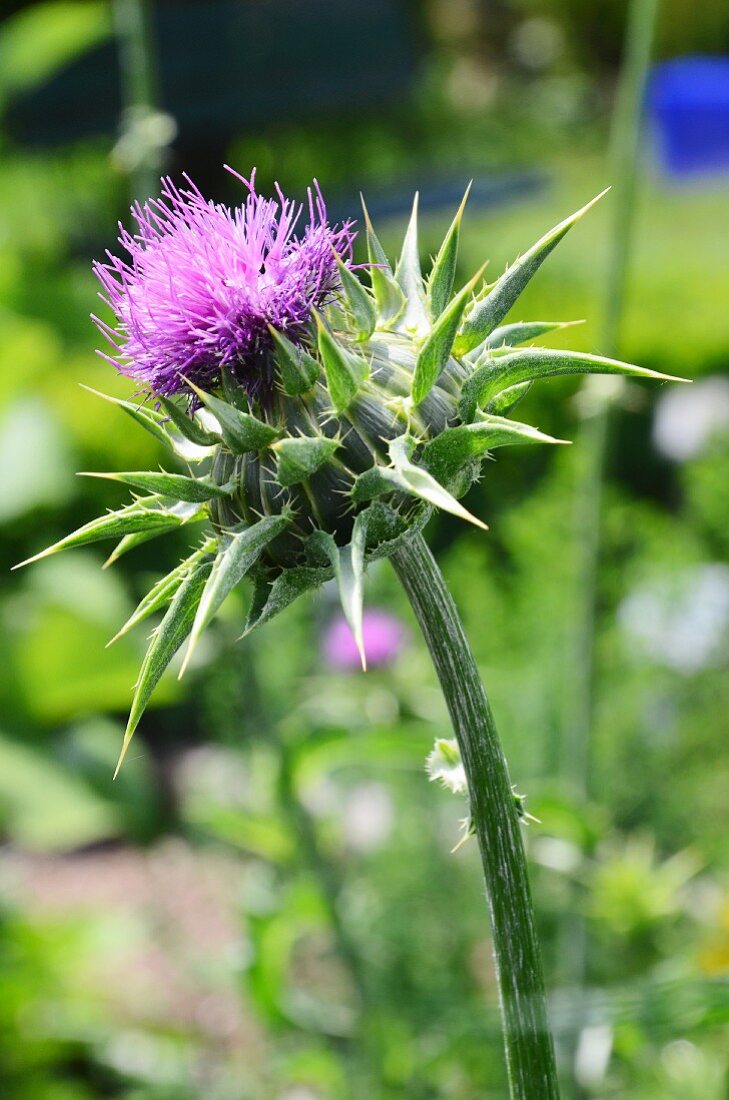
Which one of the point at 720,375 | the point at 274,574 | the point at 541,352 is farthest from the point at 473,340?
the point at 720,375

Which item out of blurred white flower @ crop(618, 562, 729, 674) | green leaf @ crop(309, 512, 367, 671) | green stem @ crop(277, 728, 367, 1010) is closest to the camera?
green leaf @ crop(309, 512, 367, 671)

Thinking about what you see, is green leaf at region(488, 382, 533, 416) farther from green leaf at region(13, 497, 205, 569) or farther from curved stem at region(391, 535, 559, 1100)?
green leaf at region(13, 497, 205, 569)

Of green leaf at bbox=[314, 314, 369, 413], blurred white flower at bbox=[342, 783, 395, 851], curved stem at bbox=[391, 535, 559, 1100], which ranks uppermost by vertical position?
blurred white flower at bbox=[342, 783, 395, 851]

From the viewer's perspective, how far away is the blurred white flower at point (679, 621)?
4.51m

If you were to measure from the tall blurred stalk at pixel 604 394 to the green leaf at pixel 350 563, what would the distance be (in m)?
1.23

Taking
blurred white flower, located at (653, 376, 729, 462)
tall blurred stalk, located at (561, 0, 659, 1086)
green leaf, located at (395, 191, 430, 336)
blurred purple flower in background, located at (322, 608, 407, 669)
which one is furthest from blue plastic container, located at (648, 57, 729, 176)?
green leaf, located at (395, 191, 430, 336)

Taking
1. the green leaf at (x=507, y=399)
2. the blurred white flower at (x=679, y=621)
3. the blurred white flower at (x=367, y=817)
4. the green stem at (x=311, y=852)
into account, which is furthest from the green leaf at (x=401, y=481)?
the blurred white flower at (x=679, y=621)

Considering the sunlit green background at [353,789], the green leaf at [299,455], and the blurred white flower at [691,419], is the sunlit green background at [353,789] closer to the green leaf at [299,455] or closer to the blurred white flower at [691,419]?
the blurred white flower at [691,419]

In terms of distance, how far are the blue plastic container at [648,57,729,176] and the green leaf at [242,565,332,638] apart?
10.4 feet

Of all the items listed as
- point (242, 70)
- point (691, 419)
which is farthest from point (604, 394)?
point (242, 70)

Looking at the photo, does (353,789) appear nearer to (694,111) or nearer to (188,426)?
(188,426)

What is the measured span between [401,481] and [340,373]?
160 millimetres

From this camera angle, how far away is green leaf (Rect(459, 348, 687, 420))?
4.17 feet

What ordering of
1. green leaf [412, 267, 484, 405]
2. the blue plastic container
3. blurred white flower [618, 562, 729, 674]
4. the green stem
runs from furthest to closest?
blurred white flower [618, 562, 729, 674]
the blue plastic container
the green stem
green leaf [412, 267, 484, 405]
